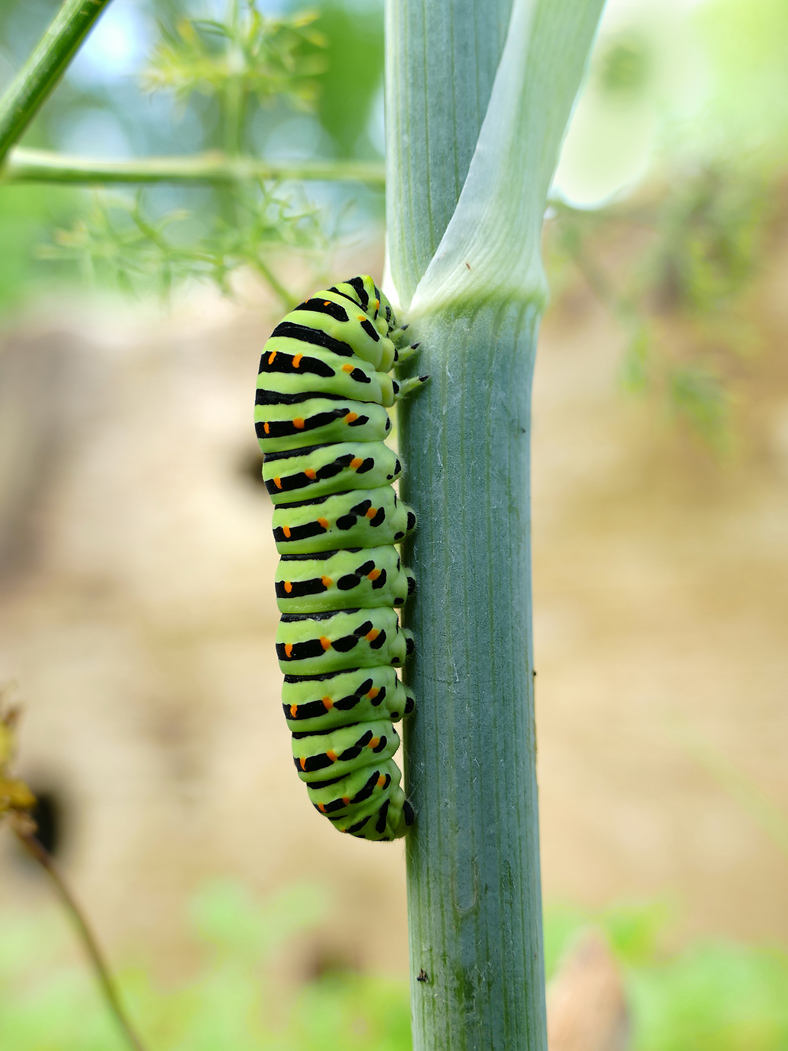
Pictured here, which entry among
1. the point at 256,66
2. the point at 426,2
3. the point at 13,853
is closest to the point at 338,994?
the point at 256,66

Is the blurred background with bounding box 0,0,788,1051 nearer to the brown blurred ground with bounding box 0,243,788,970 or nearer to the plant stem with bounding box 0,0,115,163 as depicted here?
the brown blurred ground with bounding box 0,243,788,970

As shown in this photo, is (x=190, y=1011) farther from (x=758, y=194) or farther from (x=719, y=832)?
(x=758, y=194)

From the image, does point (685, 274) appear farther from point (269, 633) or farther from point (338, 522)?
point (269, 633)

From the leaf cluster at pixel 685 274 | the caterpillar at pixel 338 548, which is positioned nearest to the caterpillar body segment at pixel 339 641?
the caterpillar at pixel 338 548

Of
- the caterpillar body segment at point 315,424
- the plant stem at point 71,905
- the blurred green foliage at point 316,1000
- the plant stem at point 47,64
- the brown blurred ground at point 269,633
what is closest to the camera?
the plant stem at point 47,64

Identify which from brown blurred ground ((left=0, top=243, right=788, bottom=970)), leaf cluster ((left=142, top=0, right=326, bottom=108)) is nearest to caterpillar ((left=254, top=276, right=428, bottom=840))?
leaf cluster ((left=142, top=0, right=326, bottom=108))

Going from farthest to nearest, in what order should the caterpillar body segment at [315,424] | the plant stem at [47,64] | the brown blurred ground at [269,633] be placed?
the brown blurred ground at [269,633] < the caterpillar body segment at [315,424] < the plant stem at [47,64]

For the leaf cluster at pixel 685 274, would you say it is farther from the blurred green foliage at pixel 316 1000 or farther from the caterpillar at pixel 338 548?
the blurred green foliage at pixel 316 1000

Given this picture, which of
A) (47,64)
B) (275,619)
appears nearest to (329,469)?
(47,64)
